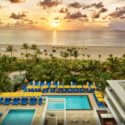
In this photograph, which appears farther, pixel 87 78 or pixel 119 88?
pixel 87 78

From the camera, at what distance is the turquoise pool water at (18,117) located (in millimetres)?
10820

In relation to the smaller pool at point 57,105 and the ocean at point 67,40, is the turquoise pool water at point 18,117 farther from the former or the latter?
the ocean at point 67,40

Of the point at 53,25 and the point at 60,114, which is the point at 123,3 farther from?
the point at 60,114

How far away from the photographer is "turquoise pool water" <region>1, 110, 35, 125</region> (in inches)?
426

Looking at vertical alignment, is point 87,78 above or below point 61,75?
below

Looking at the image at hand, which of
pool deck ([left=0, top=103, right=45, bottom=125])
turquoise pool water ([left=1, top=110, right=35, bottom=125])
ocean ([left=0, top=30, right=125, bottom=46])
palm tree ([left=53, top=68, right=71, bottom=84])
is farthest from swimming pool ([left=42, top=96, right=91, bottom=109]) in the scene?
ocean ([left=0, top=30, right=125, bottom=46])

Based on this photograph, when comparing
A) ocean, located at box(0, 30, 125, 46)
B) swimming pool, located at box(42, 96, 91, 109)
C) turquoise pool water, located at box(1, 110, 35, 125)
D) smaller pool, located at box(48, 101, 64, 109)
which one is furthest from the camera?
ocean, located at box(0, 30, 125, 46)

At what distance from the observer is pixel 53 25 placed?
55.8m

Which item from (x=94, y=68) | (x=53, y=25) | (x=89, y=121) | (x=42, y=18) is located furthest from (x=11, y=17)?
(x=89, y=121)

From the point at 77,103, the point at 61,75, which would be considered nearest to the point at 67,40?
the point at 61,75

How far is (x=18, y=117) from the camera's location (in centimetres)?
1162

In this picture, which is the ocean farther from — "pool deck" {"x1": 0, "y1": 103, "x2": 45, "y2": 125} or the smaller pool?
"pool deck" {"x1": 0, "y1": 103, "x2": 45, "y2": 125}

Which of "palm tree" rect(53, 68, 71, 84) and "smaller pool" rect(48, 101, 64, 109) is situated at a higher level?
"palm tree" rect(53, 68, 71, 84)

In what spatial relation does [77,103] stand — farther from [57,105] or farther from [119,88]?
[119,88]
